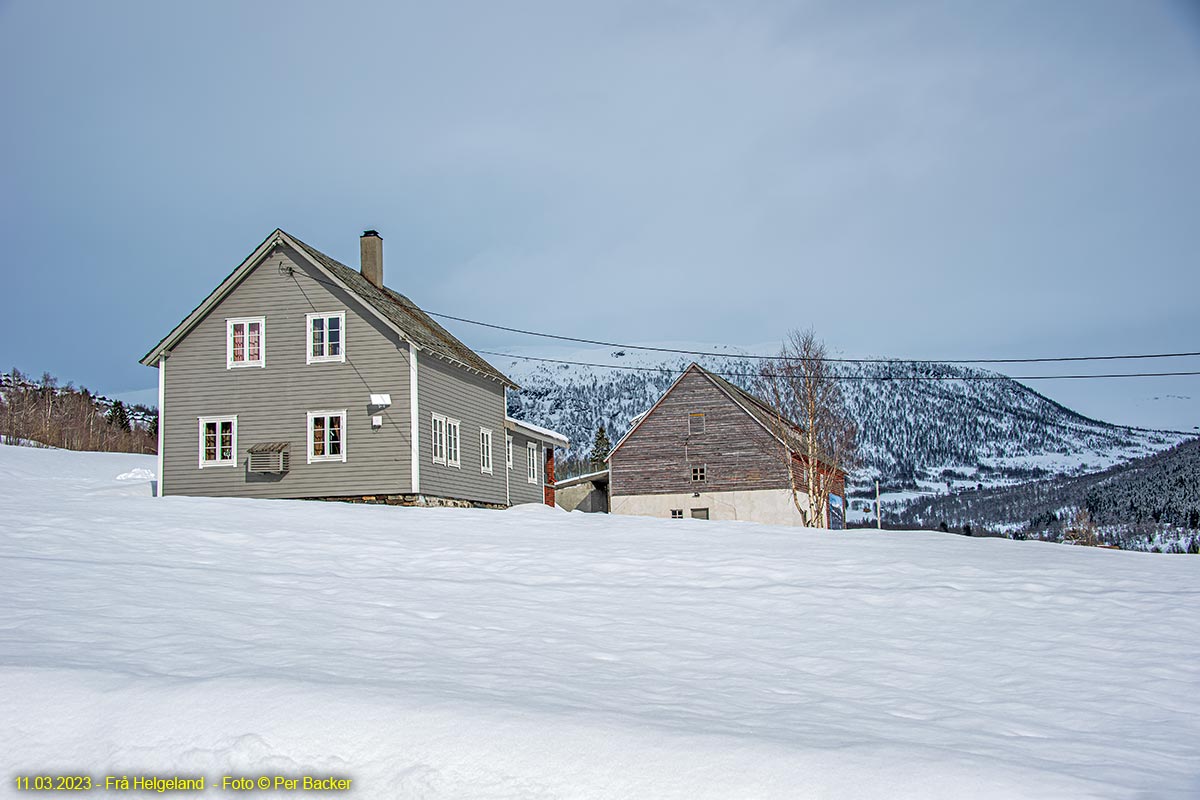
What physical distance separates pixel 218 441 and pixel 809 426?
26.6m

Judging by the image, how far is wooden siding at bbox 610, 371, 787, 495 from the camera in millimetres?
51781

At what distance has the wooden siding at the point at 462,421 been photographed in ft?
96.3

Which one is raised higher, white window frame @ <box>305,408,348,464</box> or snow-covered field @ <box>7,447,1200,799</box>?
white window frame @ <box>305,408,348,464</box>

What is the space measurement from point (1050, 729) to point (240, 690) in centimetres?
640

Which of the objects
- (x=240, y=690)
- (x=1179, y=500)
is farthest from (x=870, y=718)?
(x=1179, y=500)

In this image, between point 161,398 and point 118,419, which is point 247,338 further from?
point 118,419

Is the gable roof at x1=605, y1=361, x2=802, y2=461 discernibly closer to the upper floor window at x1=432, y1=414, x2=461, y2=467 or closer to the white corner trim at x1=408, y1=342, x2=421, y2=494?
the upper floor window at x1=432, y1=414, x2=461, y2=467

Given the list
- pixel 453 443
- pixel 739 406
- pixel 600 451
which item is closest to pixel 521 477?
pixel 453 443

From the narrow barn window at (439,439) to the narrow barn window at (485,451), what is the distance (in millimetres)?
3259

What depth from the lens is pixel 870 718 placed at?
8562 mm

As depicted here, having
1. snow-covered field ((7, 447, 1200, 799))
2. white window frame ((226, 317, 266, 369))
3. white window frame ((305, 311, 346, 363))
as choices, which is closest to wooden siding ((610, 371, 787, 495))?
white window frame ((305, 311, 346, 363))

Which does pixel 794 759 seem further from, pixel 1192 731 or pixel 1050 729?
pixel 1192 731

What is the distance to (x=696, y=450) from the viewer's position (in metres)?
53.1

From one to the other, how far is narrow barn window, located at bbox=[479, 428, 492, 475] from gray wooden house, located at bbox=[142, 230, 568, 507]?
3.65m
